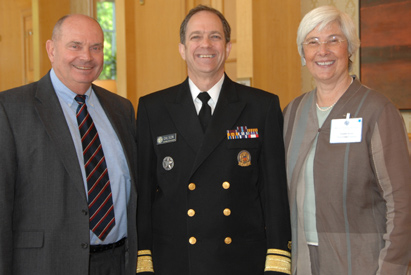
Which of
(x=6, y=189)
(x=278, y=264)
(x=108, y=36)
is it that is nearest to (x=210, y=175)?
(x=278, y=264)

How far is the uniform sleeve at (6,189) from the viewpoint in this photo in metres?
1.90

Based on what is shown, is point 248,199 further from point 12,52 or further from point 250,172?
point 12,52

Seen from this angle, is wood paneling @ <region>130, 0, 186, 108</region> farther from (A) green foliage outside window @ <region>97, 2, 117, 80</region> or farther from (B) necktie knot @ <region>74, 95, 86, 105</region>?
(A) green foliage outside window @ <region>97, 2, 117, 80</region>

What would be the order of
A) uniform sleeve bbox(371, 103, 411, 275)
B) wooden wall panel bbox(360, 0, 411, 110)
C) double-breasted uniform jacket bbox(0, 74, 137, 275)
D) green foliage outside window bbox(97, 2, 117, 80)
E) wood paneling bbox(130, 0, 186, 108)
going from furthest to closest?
green foliage outside window bbox(97, 2, 117, 80) → wood paneling bbox(130, 0, 186, 108) → wooden wall panel bbox(360, 0, 411, 110) → double-breasted uniform jacket bbox(0, 74, 137, 275) → uniform sleeve bbox(371, 103, 411, 275)

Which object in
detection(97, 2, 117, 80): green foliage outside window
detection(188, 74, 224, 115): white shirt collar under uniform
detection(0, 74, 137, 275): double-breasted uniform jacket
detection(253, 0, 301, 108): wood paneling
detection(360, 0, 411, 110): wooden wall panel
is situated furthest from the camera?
detection(97, 2, 117, 80): green foliage outside window

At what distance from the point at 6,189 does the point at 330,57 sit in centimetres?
146

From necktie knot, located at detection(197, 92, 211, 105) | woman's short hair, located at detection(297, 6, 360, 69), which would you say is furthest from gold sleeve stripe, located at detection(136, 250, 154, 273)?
woman's short hair, located at detection(297, 6, 360, 69)

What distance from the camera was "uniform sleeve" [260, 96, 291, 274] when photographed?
2.03m

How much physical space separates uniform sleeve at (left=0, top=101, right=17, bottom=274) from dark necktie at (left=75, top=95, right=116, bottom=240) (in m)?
0.31

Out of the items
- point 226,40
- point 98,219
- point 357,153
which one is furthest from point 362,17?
point 98,219

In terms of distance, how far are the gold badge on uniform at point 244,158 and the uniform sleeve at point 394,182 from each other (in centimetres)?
53

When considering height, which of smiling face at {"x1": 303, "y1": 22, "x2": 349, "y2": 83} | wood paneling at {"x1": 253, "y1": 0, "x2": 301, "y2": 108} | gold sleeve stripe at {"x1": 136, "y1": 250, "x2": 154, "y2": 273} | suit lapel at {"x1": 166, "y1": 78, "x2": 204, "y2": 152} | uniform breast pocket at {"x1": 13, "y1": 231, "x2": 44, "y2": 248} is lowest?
gold sleeve stripe at {"x1": 136, "y1": 250, "x2": 154, "y2": 273}

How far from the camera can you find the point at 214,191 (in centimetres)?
206

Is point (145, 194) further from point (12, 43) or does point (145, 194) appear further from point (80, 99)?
point (12, 43)
